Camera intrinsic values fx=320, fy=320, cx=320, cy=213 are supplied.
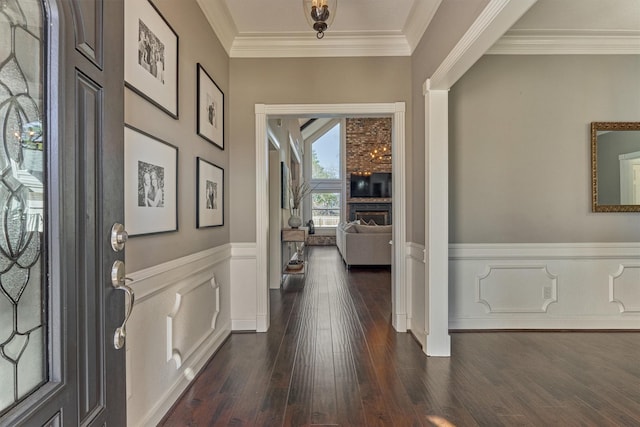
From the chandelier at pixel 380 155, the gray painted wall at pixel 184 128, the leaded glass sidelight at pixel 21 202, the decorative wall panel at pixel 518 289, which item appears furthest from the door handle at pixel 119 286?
the chandelier at pixel 380 155

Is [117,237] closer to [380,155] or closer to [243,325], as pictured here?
[243,325]

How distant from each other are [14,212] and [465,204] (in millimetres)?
A: 3197

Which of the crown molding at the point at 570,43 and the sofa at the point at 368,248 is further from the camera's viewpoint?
the sofa at the point at 368,248

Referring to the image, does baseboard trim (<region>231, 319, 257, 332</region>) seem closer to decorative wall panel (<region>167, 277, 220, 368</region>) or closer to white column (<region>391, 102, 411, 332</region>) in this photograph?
decorative wall panel (<region>167, 277, 220, 368</region>)

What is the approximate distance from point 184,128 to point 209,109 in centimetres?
54

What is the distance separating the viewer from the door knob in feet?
2.62

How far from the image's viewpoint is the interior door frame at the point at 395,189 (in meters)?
3.05

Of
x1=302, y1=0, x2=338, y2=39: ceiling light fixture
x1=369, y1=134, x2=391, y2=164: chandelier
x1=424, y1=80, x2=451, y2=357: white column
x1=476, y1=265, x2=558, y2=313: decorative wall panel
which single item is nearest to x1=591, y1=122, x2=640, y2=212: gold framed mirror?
x1=476, y1=265, x2=558, y2=313: decorative wall panel

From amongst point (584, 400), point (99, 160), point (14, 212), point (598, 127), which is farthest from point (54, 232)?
point (598, 127)

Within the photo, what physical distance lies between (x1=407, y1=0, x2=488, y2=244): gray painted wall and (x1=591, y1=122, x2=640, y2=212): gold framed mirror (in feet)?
5.78

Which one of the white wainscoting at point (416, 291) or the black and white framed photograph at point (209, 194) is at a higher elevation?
the black and white framed photograph at point (209, 194)

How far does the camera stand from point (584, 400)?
1949 millimetres

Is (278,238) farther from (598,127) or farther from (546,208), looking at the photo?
(598,127)

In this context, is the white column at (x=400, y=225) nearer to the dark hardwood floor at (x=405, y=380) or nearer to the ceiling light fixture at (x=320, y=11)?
the dark hardwood floor at (x=405, y=380)
